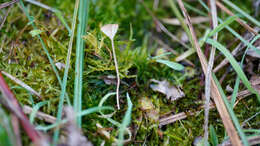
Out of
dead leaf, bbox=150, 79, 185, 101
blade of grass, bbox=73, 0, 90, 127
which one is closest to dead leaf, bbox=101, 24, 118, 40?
blade of grass, bbox=73, 0, 90, 127

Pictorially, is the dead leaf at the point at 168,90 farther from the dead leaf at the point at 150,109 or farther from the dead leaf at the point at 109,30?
the dead leaf at the point at 109,30

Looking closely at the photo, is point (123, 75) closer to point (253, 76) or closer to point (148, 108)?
point (148, 108)

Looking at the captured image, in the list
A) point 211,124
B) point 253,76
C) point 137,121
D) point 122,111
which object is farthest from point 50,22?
point 253,76

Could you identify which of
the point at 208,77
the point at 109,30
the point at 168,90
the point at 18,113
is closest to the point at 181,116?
Result: the point at 168,90

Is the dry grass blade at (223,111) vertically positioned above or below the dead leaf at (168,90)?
below

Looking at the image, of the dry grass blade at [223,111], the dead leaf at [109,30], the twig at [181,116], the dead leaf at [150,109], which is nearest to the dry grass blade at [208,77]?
the dry grass blade at [223,111]

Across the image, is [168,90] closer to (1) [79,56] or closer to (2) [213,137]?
(2) [213,137]

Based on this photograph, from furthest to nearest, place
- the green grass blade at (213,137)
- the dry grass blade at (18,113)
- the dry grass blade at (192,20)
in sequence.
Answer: the dry grass blade at (192,20)
the green grass blade at (213,137)
the dry grass blade at (18,113)

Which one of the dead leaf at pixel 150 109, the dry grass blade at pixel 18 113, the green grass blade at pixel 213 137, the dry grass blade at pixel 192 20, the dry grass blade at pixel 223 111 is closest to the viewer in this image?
the dry grass blade at pixel 18 113
